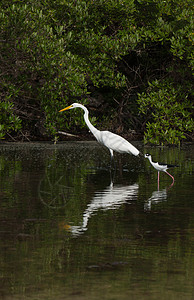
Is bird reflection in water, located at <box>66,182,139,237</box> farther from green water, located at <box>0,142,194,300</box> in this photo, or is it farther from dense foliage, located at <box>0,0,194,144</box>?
dense foliage, located at <box>0,0,194,144</box>

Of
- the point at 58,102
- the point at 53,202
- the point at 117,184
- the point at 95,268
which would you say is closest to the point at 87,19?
the point at 58,102

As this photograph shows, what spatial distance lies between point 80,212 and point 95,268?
291cm

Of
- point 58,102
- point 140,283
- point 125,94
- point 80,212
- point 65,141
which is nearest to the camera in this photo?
point 140,283

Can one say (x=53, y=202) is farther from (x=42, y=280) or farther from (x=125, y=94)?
(x=125, y=94)

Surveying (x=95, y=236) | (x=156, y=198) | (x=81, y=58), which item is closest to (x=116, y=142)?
(x=156, y=198)

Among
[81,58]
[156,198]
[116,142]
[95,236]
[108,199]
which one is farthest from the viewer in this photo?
[81,58]

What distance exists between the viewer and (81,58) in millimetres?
23953

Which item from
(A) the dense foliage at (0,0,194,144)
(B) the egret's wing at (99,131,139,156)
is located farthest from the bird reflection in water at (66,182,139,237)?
(A) the dense foliage at (0,0,194,144)

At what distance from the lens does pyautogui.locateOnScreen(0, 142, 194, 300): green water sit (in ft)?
15.8

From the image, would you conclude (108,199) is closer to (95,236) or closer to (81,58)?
(95,236)

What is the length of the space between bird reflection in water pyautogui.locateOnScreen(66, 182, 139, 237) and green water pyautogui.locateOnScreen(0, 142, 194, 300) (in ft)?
0.04

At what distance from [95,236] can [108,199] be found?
9.82 ft

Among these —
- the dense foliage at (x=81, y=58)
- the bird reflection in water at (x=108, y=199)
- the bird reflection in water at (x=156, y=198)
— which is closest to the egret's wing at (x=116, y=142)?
the bird reflection in water at (x=108, y=199)

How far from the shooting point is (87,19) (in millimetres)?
24078
